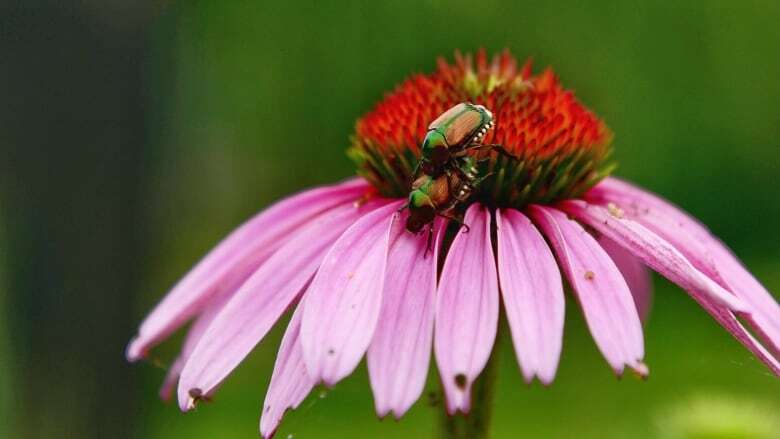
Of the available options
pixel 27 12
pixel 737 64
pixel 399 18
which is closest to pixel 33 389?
pixel 27 12

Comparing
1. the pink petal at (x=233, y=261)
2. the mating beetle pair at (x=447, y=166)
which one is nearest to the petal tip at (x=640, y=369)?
the mating beetle pair at (x=447, y=166)

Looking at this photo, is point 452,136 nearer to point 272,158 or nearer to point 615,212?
point 615,212

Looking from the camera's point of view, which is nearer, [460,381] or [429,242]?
[460,381]

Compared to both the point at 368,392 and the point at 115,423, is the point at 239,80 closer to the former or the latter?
the point at 368,392

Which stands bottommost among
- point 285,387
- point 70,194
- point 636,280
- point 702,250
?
point 636,280

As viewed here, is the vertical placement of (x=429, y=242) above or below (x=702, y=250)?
above

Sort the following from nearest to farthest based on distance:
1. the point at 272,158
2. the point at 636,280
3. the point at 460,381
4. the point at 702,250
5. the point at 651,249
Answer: the point at 460,381 → the point at 651,249 → the point at 702,250 → the point at 636,280 → the point at 272,158

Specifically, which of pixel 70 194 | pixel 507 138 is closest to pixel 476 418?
pixel 507 138
